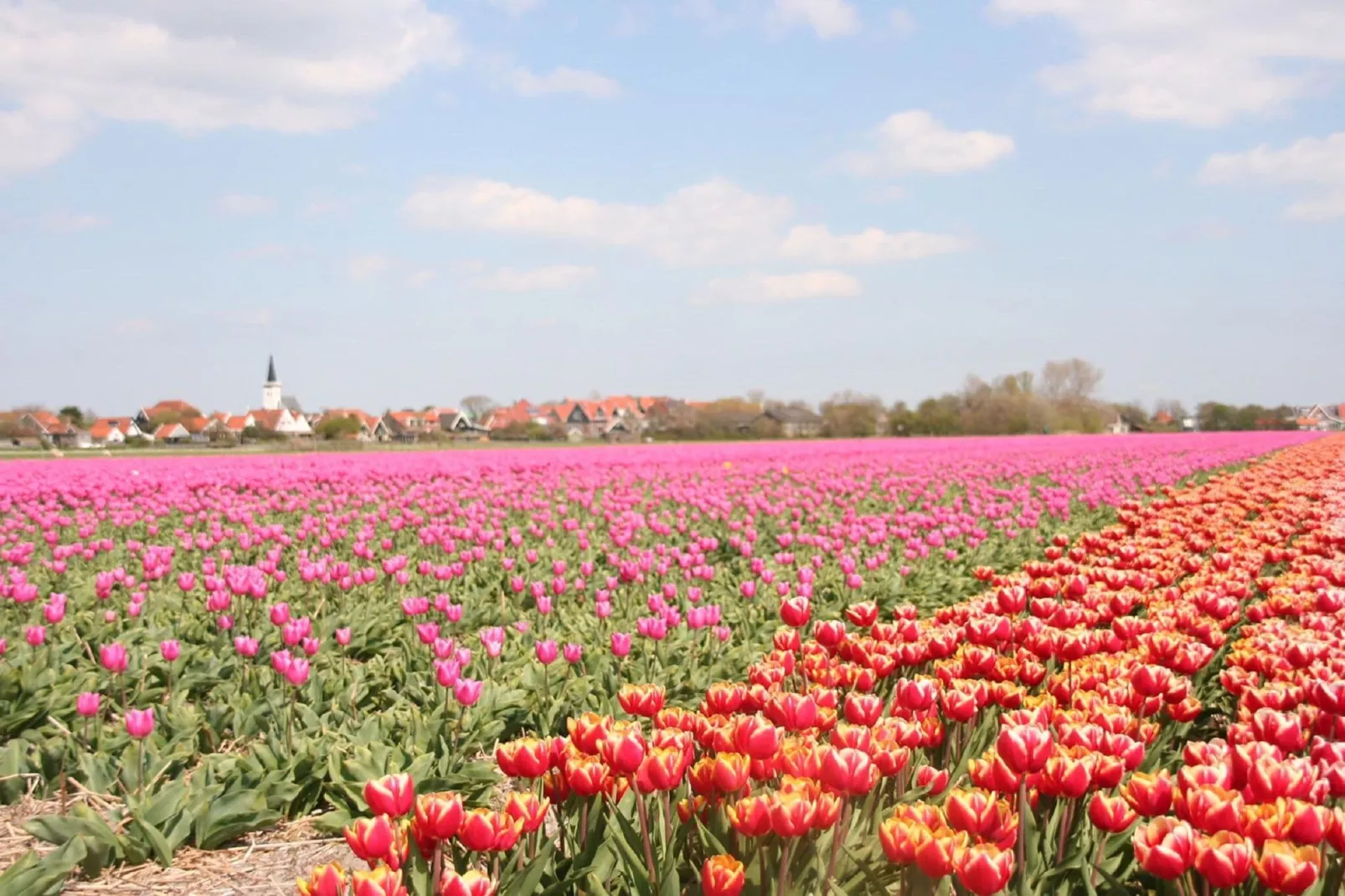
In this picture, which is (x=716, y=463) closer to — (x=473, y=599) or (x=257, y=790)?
(x=473, y=599)

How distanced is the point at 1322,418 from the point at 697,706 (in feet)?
305

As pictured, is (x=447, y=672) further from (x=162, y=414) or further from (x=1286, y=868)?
(x=162, y=414)

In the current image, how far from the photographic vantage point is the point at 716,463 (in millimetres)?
23094

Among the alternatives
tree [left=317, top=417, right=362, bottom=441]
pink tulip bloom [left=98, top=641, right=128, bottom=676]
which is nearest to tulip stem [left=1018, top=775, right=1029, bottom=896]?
pink tulip bloom [left=98, top=641, right=128, bottom=676]

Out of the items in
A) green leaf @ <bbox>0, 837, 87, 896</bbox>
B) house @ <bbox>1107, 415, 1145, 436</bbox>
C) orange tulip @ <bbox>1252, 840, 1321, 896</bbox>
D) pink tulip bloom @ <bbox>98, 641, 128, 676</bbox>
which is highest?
house @ <bbox>1107, 415, 1145, 436</bbox>

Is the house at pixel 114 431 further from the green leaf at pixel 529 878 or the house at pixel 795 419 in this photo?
the green leaf at pixel 529 878

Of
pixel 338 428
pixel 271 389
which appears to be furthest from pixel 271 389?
pixel 338 428

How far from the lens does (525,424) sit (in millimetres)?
81812

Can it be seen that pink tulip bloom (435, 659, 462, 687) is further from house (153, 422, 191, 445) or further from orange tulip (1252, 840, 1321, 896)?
house (153, 422, 191, 445)

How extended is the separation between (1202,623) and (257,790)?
12.7 ft

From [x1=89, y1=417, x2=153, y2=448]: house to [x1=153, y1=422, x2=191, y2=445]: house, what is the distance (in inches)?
57.9

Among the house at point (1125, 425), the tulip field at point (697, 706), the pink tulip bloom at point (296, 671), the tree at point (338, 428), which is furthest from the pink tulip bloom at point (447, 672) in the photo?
the house at point (1125, 425)

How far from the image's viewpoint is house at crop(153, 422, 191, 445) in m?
71.1

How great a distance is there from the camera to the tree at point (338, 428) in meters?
57.1
